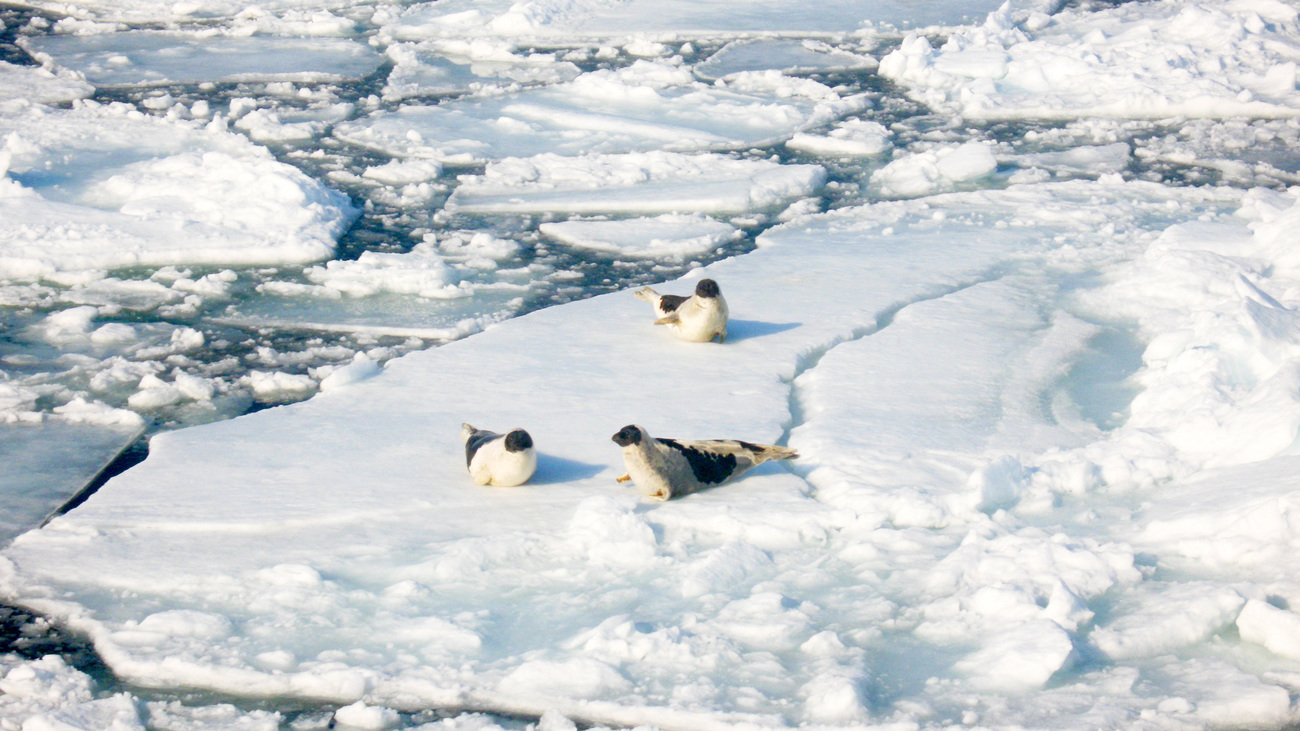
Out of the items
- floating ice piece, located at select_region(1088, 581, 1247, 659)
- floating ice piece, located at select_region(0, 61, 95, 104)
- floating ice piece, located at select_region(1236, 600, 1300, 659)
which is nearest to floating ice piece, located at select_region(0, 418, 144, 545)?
floating ice piece, located at select_region(1088, 581, 1247, 659)

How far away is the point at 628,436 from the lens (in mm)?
4148

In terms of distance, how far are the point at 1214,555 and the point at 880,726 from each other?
141 centimetres

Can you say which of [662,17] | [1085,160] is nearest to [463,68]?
[662,17]

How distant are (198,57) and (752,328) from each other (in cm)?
882

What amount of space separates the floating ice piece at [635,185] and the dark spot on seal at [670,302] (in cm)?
218

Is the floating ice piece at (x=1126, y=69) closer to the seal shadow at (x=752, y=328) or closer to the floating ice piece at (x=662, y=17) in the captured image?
the floating ice piece at (x=662, y=17)

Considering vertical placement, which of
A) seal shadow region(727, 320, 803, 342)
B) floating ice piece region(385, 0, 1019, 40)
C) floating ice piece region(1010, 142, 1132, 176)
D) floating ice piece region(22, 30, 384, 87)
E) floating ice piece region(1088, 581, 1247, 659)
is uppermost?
floating ice piece region(385, 0, 1019, 40)

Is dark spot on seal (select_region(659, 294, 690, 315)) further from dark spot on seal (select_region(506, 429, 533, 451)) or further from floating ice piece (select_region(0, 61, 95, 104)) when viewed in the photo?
floating ice piece (select_region(0, 61, 95, 104))

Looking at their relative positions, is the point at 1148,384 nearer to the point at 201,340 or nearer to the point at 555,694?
the point at 555,694

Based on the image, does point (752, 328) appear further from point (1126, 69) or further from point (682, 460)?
point (1126, 69)

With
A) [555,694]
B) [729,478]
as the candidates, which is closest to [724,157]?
[729,478]

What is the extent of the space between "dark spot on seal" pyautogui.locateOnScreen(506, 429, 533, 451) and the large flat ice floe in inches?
8.1

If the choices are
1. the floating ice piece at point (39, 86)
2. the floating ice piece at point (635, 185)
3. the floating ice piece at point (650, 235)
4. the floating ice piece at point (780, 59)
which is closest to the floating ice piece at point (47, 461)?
the floating ice piece at point (650, 235)

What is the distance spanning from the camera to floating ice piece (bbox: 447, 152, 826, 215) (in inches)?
316
